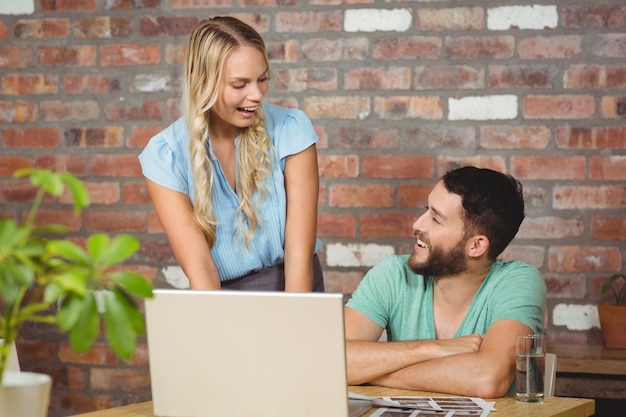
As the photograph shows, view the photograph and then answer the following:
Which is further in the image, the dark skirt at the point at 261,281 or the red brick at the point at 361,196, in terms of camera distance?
the red brick at the point at 361,196

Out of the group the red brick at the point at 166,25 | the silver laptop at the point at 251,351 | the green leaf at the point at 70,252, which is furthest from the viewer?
the red brick at the point at 166,25

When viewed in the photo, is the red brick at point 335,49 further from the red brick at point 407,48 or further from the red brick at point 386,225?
the red brick at point 386,225

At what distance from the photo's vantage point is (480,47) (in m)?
2.59

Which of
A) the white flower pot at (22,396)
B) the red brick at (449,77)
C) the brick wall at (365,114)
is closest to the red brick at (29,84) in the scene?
the brick wall at (365,114)

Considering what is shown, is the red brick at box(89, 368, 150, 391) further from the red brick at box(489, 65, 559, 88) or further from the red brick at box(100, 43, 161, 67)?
the red brick at box(489, 65, 559, 88)

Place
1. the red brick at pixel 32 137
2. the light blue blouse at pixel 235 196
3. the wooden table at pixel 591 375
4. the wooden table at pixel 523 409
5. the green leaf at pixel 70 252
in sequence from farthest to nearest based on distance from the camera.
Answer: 1. the red brick at pixel 32 137
2. the wooden table at pixel 591 375
3. the light blue blouse at pixel 235 196
4. the wooden table at pixel 523 409
5. the green leaf at pixel 70 252

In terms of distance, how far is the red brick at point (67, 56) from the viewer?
2818 millimetres

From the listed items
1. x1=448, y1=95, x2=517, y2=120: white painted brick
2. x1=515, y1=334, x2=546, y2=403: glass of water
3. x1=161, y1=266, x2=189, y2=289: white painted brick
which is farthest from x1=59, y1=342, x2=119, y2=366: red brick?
x1=515, y1=334, x2=546, y2=403: glass of water

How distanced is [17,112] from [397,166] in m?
1.23

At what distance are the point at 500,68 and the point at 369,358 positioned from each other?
1.17m

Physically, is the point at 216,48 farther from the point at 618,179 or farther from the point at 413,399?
the point at 618,179

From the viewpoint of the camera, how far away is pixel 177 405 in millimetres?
1356

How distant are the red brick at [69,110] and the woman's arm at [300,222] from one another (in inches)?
38.3

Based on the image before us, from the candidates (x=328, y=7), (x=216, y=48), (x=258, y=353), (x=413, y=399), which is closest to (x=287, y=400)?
(x=258, y=353)
